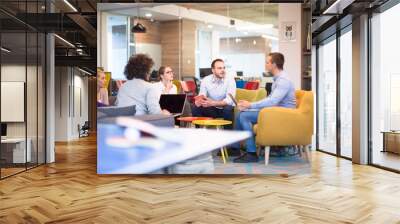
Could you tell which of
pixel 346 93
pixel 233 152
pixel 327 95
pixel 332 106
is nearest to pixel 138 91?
pixel 233 152

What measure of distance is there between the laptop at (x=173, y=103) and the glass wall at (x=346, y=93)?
12.9 feet

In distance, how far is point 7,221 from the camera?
381cm

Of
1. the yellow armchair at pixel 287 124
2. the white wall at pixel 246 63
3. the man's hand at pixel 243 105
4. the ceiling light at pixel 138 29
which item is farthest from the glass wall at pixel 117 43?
the yellow armchair at pixel 287 124

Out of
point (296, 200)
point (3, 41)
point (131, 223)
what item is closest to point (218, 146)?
point (296, 200)

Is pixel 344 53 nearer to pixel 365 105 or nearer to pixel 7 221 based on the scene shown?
pixel 365 105

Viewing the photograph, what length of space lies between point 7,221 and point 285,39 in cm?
446

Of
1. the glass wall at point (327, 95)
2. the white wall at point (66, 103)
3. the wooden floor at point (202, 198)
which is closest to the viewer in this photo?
the wooden floor at point (202, 198)

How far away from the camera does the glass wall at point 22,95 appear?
22.4ft

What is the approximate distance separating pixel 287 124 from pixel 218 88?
45.9 inches

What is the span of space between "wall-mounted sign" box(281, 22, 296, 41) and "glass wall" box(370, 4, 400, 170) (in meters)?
1.96

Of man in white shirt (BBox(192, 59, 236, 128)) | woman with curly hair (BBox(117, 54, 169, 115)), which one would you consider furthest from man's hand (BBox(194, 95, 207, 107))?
woman with curly hair (BBox(117, 54, 169, 115))

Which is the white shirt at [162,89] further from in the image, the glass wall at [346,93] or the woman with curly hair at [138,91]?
the glass wall at [346,93]

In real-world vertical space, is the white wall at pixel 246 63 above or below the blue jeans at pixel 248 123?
above

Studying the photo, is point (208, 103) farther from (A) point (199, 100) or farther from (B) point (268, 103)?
(B) point (268, 103)
